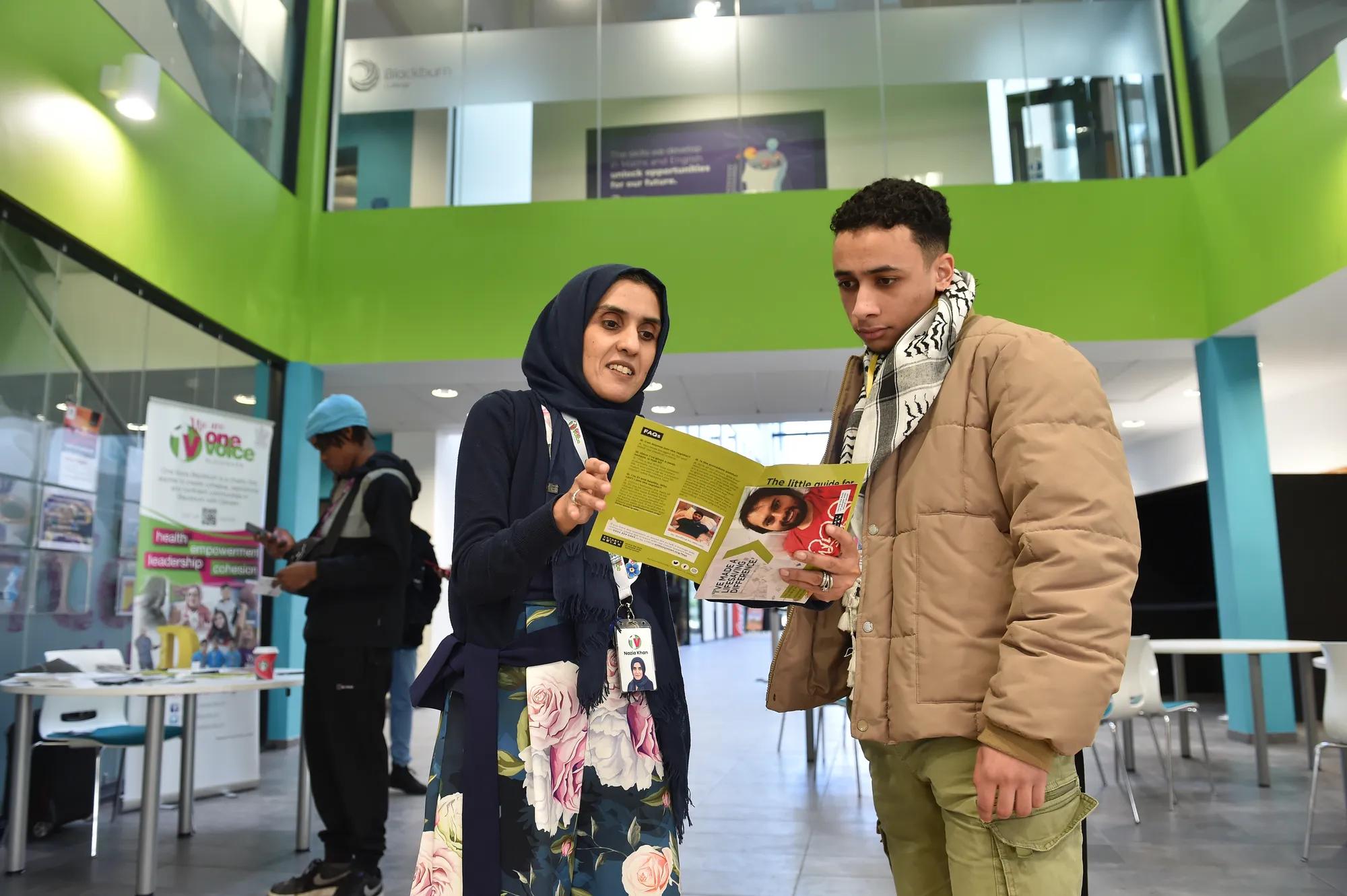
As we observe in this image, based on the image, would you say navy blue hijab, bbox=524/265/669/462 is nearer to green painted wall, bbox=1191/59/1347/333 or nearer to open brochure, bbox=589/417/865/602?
open brochure, bbox=589/417/865/602

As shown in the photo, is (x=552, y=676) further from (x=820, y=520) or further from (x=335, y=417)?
(x=335, y=417)

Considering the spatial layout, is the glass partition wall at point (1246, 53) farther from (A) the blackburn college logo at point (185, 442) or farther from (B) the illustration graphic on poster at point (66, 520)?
(B) the illustration graphic on poster at point (66, 520)

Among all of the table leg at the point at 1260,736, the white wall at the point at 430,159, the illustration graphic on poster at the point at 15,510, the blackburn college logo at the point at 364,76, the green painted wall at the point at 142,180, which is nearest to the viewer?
the illustration graphic on poster at the point at 15,510

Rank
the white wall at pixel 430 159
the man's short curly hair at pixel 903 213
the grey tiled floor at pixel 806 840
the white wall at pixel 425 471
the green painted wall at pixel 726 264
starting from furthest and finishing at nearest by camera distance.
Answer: the white wall at pixel 425 471, the white wall at pixel 430 159, the green painted wall at pixel 726 264, the grey tiled floor at pixel 806 840, the man's short curly hair at pixel 903 213

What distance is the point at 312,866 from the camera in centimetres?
327

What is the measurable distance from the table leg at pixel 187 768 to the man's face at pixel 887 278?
4.01 metres

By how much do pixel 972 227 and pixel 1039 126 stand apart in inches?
41.4

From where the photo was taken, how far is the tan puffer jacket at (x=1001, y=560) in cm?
126

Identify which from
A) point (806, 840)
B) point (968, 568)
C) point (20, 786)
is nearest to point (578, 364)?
point (968, 568)

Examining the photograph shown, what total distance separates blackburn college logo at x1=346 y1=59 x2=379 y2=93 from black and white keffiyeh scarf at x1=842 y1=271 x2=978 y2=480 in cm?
778

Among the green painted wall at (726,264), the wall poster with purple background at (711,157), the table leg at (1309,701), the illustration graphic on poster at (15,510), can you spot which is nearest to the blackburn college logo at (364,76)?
the green painted wall at (726,264)

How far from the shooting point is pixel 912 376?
58.1 inches

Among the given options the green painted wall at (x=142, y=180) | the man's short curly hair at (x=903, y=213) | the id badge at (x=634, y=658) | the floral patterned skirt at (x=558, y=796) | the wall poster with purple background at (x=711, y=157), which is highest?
the wall poster with purple background at (x=711, y=157)

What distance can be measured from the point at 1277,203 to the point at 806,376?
361cm
